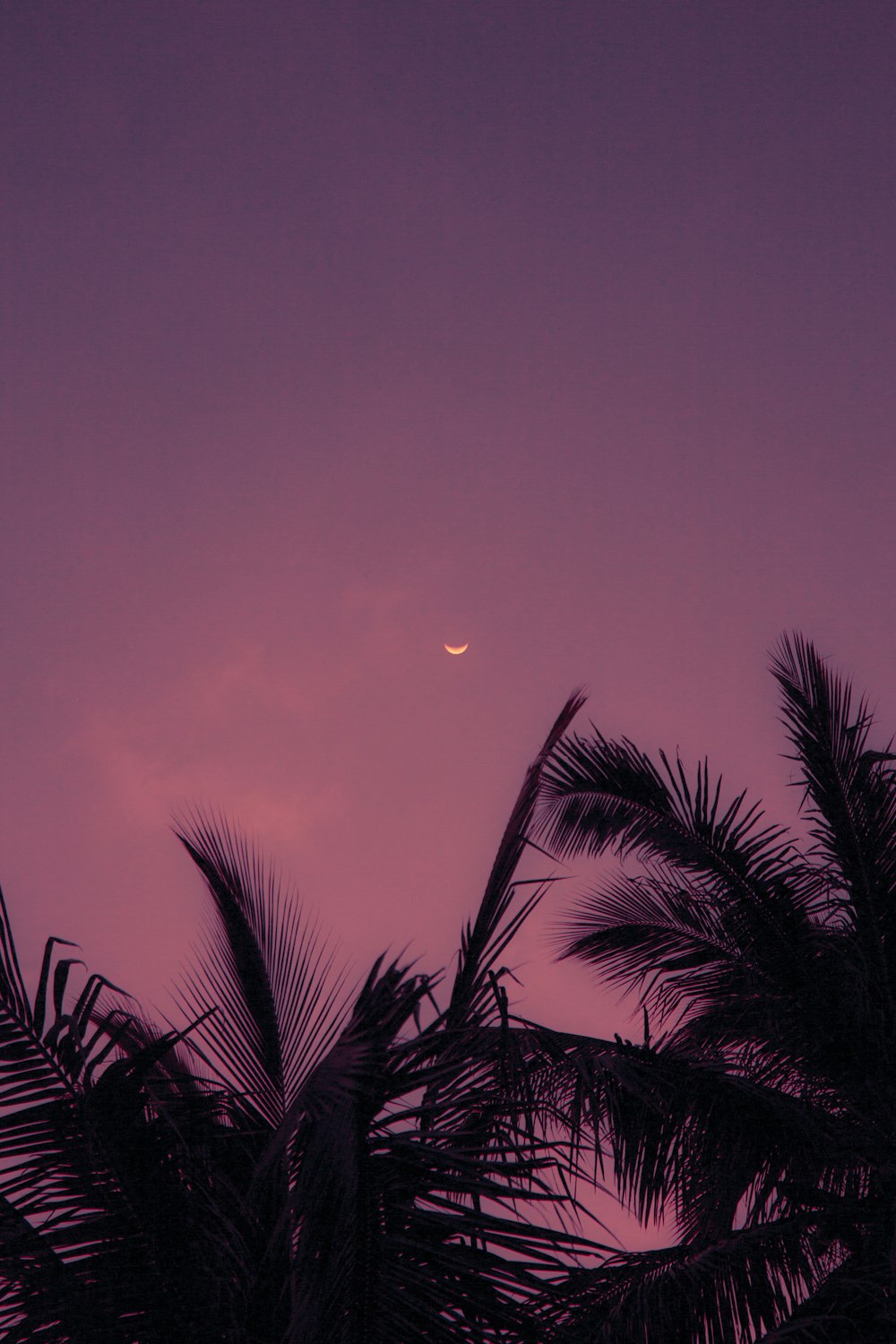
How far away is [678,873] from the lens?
948 cm

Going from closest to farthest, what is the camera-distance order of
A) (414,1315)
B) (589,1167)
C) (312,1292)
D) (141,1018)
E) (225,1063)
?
(312,1292) < (414,1315) < (225,1063) < (141,1018) < (589,1167)

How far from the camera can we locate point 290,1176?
4027 millimetres

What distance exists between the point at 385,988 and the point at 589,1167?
450 cm

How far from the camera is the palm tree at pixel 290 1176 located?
3.88 m

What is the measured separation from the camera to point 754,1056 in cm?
920

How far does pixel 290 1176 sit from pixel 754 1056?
5987 millimetres

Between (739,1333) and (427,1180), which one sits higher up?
(427,1180)

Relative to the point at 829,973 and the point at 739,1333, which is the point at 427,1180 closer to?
the point at 739,1333

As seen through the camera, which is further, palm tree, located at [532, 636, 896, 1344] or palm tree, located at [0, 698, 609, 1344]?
palm tree, located at [532, 636, 896, 1344]

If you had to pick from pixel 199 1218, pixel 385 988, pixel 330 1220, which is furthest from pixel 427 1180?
pixel 199 1218

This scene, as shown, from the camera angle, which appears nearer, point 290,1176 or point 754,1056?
point 290,1176

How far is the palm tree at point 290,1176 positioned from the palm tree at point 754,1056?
162 cm

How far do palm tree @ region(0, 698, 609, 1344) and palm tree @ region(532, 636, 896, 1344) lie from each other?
5.32ft

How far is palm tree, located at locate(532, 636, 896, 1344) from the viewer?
7188 millimetres
